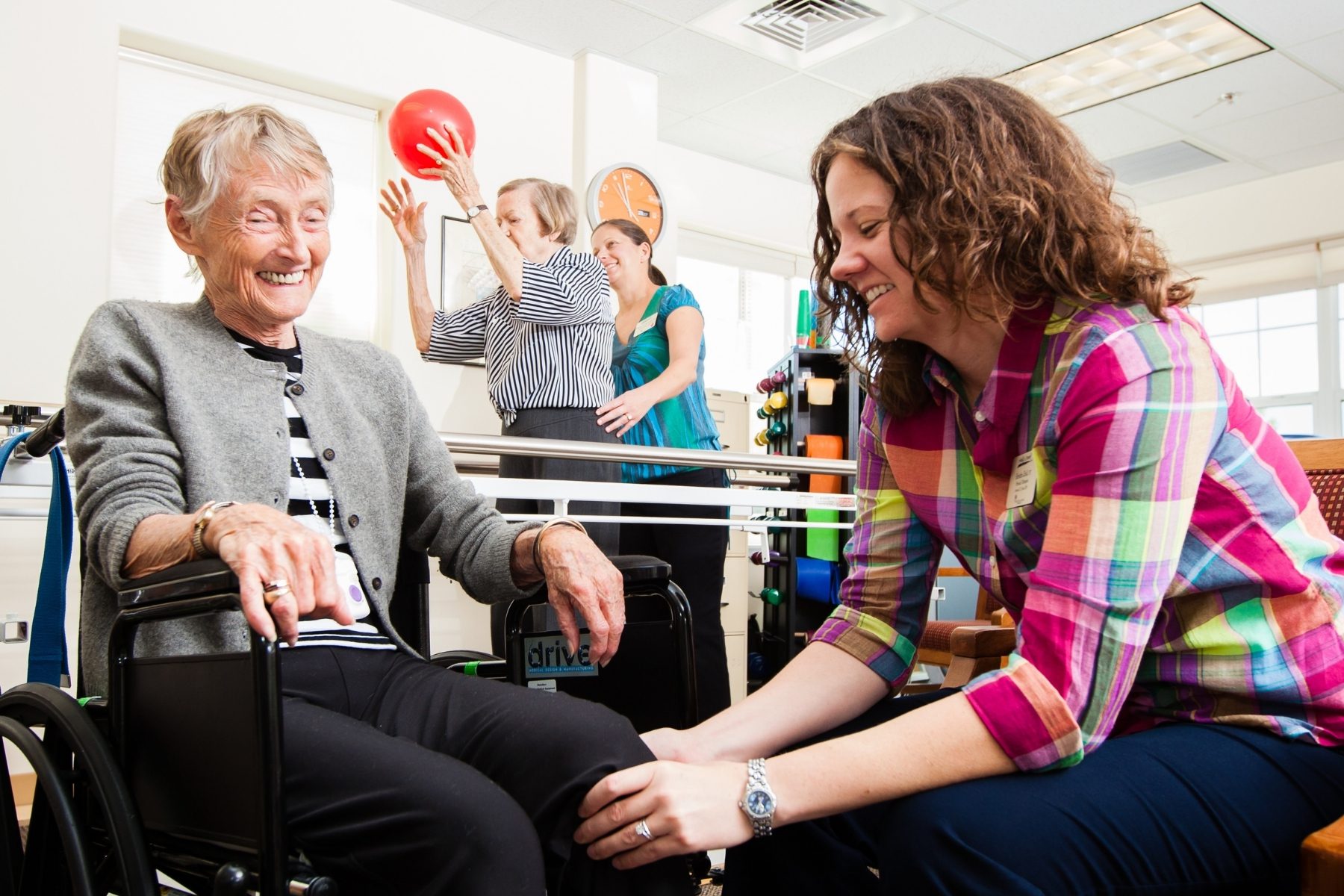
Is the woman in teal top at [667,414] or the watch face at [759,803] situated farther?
the woman in teal top at [667,414]

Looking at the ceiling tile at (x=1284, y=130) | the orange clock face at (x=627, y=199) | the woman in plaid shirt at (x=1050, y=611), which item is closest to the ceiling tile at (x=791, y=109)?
the orange clock face at (x=627, y=199)

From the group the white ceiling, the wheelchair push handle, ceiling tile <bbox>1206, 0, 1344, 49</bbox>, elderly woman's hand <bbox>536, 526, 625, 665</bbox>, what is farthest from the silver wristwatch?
ceiling tile <bbox>1206, 0, 1344, 49</bbox>

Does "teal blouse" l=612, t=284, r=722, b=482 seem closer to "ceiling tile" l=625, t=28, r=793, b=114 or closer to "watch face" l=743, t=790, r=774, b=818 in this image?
Answer: "watch face" l=743, t=790, r=774, b=818

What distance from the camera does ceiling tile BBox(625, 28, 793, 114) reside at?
4.86 m

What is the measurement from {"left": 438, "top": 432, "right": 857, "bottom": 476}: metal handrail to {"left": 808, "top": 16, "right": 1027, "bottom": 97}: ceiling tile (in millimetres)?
2792

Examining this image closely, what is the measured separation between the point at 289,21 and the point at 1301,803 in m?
4.23

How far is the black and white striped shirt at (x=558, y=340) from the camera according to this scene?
8.45ft

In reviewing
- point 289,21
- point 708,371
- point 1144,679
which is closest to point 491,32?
point 289,21

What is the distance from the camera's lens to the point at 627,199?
4812 mm

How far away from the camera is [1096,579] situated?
90cm

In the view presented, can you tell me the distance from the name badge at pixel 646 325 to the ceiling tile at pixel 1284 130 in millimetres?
4543

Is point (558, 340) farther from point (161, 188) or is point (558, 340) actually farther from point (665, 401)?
point (161, 188)

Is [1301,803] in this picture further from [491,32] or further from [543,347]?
[491,32]

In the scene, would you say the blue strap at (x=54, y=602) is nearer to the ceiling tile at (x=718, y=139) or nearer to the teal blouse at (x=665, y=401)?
the teal blouse at (x=665, y=401)
